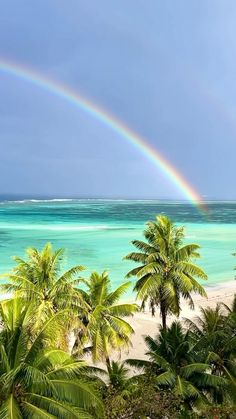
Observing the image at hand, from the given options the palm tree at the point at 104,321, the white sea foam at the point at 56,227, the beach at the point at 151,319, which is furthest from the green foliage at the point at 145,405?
the white sea foam at the point at 56,227

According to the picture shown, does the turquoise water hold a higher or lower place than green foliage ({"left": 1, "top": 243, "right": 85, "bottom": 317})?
lower

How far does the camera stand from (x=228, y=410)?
1394 cm

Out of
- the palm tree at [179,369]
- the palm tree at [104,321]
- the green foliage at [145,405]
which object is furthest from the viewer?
the palm tree at [104,321]

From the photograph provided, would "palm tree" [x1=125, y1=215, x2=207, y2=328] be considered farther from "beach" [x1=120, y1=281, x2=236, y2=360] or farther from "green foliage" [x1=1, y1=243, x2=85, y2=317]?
"green foliage" [x1=1, y1=243, x2=85, y2=317]

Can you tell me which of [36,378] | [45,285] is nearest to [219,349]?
[45,285]

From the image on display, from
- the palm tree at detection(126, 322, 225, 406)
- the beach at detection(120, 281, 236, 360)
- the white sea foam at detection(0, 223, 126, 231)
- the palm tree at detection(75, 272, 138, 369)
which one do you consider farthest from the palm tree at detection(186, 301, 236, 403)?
the white sea foam at detection(0, 223, 126, 231)

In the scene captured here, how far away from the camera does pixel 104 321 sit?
18828mm

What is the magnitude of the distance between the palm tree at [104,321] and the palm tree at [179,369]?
1558 mm

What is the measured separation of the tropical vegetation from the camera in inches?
440

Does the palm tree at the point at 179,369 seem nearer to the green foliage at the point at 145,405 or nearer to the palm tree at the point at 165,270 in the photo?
the green foliage at the point at 145,405

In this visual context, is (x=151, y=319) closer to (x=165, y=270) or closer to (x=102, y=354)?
(x=165, y=270)

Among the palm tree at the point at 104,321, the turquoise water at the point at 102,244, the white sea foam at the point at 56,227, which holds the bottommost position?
the turquoise water at the point at 102,244

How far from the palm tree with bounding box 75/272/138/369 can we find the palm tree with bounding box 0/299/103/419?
16.3 ft

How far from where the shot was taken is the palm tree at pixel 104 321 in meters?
18.0
